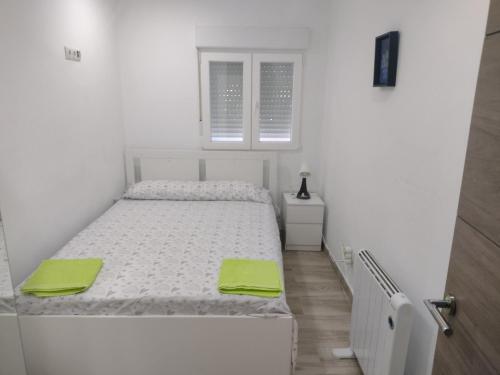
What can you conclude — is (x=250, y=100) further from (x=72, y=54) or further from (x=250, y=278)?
(x=250, y=278)

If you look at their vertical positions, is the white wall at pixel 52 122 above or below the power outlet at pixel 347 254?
above

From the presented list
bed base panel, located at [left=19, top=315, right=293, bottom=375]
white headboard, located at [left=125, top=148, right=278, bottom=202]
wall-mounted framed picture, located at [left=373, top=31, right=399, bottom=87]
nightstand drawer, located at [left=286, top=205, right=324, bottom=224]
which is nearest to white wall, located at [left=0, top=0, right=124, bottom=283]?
white headboard, located at [left=125, top=148, right=278, bottom=202]

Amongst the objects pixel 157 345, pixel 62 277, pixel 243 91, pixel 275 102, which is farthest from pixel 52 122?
pixel 275 102

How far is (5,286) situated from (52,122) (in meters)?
1.15

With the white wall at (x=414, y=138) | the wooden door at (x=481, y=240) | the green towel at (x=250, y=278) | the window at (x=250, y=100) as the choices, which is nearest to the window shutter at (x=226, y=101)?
the window at (x=250, y=100)

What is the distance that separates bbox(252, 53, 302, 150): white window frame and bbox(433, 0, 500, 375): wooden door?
2.69m

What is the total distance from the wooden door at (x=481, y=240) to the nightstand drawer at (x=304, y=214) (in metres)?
2.36

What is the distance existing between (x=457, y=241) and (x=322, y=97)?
2.77 m

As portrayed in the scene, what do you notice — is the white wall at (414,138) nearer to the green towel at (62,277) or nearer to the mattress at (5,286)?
the green towel at (62,277)

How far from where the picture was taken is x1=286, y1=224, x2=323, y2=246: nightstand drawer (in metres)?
3.40

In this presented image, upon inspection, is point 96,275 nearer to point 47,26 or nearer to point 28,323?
point 28,323

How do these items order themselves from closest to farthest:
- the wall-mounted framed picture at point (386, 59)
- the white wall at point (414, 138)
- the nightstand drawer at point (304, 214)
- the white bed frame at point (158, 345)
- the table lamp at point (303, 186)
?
the white wall at point (414, 138)
the white bed frame at point (158, 345)
the wall-mounted framed picture at point (386, 59)
the nightstand drawer at point (304, 214)
the table lamp at point (303, 186)

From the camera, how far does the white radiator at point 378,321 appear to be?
1471 mm

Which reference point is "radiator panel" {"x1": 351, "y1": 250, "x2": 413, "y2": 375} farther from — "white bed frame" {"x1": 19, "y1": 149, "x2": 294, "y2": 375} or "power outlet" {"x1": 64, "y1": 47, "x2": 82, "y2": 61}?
"power outlet" {"x1": 64, "y1": 47, "x2": 82, "y2": 61}
